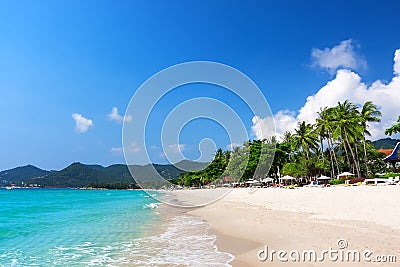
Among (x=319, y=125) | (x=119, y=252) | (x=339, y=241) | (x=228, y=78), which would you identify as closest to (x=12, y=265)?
(x=119, y=252)

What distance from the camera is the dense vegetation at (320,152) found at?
139 feet

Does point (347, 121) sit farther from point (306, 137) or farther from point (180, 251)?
point (180, 251)

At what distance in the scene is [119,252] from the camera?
9.94 metres

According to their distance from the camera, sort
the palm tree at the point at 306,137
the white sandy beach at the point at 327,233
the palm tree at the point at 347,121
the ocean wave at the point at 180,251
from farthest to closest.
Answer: the palm tree at the point at 306,137, the palm tree at the point at 347,121, the ocean wave at the point at 180,251, the white sandy beach at the point at 327,233

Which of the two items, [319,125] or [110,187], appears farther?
[110,187]

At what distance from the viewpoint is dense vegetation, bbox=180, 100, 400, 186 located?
139 feet

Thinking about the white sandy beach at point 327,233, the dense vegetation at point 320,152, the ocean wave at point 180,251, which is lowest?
A: the ocean wave at point 180,251

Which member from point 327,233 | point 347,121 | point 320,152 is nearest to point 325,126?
point 347,121

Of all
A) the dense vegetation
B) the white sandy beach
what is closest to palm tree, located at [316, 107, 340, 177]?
the dense vegetation

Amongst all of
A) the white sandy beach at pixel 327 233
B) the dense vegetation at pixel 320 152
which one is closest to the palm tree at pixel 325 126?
the dense vegetation at pixel 320 152

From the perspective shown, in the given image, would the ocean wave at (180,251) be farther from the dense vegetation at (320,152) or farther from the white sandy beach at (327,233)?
the dense vegetation at (320,152)

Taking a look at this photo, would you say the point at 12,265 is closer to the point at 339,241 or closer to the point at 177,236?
the point at 177,236

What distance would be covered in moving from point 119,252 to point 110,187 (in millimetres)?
175392

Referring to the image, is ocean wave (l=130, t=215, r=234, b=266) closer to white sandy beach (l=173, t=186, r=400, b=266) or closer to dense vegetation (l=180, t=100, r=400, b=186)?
white sandy beach (l=173, t=186, r=400, b=266)
